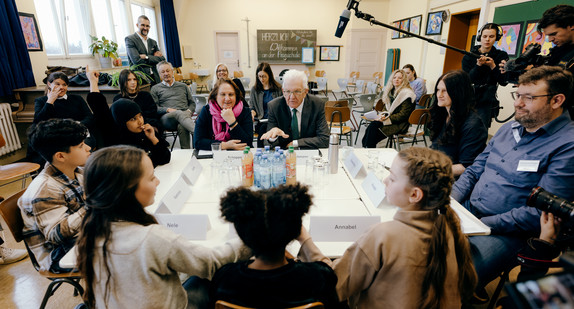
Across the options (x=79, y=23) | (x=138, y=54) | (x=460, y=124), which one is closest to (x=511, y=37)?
(x=460, y=124)

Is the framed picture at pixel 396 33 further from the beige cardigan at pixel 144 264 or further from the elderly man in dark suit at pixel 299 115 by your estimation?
the beige cardigan at pixel 144 264

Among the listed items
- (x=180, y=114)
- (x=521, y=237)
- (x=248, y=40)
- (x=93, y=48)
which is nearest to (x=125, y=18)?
(x=93, y=48)

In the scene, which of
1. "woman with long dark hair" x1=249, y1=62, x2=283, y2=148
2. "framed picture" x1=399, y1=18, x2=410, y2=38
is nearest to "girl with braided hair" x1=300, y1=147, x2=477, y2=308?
"woman with long dark hair" x1=249, y1=62, x2=283, y2=148

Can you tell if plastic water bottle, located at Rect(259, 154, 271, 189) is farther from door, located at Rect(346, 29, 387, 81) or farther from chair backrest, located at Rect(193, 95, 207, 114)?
door, located at Rect(346, 29, 387, 81)

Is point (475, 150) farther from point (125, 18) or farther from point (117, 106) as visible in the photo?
point (125, 18)

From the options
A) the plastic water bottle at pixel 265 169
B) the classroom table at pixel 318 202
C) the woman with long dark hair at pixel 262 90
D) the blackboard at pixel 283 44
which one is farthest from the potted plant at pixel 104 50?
the plastic water bottle at pixel 265 169

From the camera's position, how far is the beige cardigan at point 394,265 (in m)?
0.93

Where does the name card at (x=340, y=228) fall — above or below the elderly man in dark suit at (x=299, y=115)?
below

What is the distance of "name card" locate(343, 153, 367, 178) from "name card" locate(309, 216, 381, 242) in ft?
1.96

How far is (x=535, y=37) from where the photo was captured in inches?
156

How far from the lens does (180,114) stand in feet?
12.8

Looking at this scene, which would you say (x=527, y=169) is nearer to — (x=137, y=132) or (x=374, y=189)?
(x=374, y=189)

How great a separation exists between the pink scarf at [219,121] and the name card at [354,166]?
1115 mm

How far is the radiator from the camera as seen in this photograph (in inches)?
142
